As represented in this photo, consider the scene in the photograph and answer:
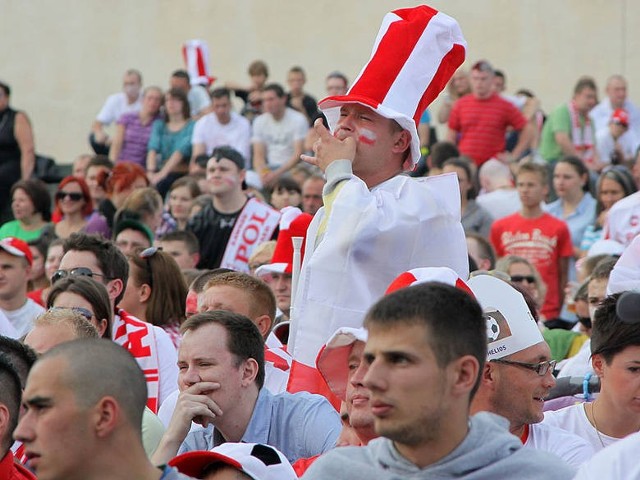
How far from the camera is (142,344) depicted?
6969 mm

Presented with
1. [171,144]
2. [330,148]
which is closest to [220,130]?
[171,144]

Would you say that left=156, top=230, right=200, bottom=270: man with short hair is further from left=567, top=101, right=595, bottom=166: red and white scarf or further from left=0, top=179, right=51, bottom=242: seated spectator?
left=567, top=101, right=595, bottom=166: red and white scarf

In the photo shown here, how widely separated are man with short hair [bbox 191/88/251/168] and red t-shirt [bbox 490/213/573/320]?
5.04m

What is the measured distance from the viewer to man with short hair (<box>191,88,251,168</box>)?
15.8m

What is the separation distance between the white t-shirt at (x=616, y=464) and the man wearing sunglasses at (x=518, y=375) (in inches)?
51.3

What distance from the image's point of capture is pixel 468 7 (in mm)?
21000

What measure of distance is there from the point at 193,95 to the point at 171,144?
6.15 feet

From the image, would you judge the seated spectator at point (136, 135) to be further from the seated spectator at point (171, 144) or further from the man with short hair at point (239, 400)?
the man with short hair at point (239, 400)

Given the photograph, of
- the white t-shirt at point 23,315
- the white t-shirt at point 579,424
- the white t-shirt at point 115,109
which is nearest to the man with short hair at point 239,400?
the white t-shirt at point 579,424

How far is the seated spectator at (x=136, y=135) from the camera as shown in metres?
16.5

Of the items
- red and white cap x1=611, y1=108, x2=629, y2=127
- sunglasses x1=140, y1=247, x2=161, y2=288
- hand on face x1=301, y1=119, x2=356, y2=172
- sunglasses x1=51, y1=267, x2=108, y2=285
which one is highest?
hand on face x1=301, y1=119, x2=356, y2=172

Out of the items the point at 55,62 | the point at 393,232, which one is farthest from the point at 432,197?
the point at 55,62

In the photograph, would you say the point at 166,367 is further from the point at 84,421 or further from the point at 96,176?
the point at 96,176

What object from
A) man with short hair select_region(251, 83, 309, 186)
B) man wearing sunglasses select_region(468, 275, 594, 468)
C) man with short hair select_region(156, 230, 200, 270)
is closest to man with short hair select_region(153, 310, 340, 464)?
man wearing sunglasses select_region(468, 275, 594, 468)
